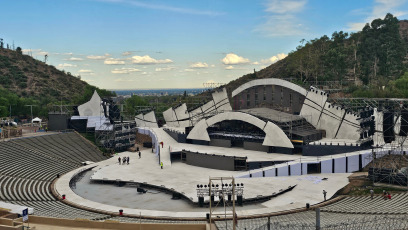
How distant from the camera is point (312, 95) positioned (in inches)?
2495

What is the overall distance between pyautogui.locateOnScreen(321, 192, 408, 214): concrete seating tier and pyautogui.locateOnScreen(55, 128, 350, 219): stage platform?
8.75 feet

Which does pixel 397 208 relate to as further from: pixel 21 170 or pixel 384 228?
pixel 21 170

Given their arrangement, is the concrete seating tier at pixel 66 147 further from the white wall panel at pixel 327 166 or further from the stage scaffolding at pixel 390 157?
the stage scaffolding at pixel 390 157

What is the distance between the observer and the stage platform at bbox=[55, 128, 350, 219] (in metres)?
34.5

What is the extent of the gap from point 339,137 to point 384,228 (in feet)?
123

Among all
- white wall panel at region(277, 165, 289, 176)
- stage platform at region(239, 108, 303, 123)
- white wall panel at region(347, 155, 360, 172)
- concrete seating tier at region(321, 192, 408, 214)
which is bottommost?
concrete seating tier at region(321, 192, 408, 214)

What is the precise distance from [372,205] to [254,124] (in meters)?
27.0

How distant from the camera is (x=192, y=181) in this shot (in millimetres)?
44719

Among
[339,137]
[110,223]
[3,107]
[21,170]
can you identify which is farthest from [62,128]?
[110,223]

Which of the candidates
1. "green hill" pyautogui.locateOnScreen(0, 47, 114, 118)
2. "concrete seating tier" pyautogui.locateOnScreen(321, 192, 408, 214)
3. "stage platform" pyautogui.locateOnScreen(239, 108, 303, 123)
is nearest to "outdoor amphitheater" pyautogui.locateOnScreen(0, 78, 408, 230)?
"concrete seating tier" pyautogui.locateOnScreen(321, 192, 408, 214)

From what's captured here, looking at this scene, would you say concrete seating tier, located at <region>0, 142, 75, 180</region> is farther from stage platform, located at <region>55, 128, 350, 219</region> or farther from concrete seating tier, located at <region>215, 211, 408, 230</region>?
concrete seating tier, located at <region>215, 211, 408, 230</region>

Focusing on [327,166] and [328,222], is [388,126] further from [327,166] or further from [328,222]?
[328,222]

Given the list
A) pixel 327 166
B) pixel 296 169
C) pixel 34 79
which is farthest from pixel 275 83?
pixel 34 79

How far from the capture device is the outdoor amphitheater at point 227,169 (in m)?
29.3
